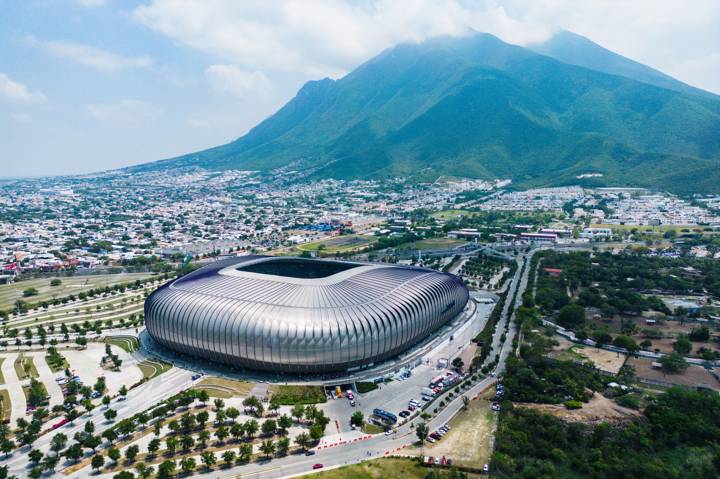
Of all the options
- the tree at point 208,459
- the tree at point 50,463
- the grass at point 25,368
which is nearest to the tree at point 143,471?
the tree at point 208,459

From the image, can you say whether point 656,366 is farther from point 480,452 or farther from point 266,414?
point 266,414

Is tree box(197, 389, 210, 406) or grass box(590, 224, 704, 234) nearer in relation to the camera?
tree box(197, 389, 210, 406)

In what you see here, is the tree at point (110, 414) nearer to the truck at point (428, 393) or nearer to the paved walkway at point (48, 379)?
the paved walkway at point (48, 379)

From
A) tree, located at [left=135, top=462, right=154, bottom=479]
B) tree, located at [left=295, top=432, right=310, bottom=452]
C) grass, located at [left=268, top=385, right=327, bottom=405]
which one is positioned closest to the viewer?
tree, located at [left=135, top=462, right=154, bottom=479]

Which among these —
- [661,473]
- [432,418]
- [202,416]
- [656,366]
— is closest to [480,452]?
[432,418]

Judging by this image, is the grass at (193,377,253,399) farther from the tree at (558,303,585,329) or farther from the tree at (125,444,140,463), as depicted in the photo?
the tree at (558,303,585,329)

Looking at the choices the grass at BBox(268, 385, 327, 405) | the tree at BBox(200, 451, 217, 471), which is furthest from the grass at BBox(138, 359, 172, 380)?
the tree at BBox(200, 451, 217, 471)

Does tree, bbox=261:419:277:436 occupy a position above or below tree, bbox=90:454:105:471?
above
